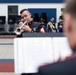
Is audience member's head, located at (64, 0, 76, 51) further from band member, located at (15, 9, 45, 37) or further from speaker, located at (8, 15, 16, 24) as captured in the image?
speaker, located at (8, 15, 16, 24)

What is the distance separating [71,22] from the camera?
1269 mm

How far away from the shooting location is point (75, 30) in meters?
1.26

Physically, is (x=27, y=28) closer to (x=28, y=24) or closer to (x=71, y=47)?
(x=28, y=24)

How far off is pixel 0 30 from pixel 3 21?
1.27 metres

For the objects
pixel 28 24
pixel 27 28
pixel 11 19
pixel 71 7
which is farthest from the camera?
pixel 11 19

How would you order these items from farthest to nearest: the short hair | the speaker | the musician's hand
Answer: the speaker
the musician's hand
the short hair

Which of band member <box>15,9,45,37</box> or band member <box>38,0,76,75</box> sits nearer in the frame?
band member <box>38,0,76,75</box>

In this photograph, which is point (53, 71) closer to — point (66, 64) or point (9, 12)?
point (66, 64)

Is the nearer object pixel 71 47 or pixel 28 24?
pixel 71 47

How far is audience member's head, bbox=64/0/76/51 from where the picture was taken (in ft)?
4.12

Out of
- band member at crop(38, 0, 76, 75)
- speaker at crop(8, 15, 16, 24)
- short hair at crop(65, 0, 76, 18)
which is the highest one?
speaker at crop(8, 15, 16, 24)

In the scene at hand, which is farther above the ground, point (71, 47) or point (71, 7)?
point (71, 7)

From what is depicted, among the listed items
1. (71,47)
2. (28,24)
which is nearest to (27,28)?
(28,24)

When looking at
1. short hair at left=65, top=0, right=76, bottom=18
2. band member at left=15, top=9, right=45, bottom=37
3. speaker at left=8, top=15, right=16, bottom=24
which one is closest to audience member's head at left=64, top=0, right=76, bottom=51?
short hair at left=65, top=0, right=76, bottom=18
